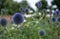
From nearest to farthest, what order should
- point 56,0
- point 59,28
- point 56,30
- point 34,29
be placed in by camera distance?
point 34,29, point 56,30, point 59,28, point 56,0

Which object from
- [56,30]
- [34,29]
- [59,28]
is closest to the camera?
[34,29]

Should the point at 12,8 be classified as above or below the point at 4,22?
below

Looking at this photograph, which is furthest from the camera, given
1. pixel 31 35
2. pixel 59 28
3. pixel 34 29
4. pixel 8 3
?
pixel 8 3

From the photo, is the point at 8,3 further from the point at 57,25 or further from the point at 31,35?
the point at 31,35

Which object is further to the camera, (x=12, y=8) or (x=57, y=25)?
(x=12, y=8)

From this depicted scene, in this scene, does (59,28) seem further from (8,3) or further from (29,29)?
(8,3)

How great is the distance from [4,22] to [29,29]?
0.97m

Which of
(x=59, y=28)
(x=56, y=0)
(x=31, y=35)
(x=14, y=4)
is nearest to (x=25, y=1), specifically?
(x=14, y=4)

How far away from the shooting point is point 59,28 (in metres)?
3.85

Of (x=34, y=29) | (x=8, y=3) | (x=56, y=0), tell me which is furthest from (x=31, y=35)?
(x=8, y=3)

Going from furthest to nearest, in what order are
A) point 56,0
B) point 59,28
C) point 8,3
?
point 8,3
point 56,0
point 59,28

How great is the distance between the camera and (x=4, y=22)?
2139 mm

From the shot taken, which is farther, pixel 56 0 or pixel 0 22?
pixel 56 0

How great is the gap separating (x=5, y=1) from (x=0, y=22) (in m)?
12.2
